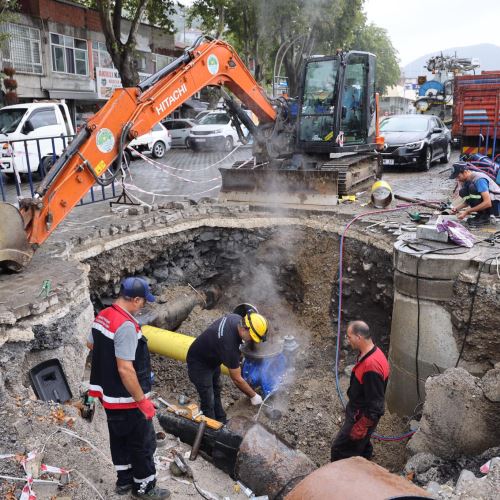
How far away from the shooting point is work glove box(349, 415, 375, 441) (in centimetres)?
475

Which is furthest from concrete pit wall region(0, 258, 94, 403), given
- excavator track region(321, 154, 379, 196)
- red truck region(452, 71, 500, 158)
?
red truck region(452, 71, 500, 158)

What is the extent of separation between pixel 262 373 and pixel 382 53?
5139cm

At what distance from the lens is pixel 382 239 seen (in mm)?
7883

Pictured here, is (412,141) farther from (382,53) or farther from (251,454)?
(382,53)

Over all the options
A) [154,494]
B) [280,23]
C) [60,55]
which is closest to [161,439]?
[154,494]

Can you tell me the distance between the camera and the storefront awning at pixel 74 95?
893 inches

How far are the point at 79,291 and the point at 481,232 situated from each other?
561 centimetres

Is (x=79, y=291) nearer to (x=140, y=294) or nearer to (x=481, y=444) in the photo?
(x=140, y=294)

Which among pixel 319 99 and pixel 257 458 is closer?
pixel 257 458

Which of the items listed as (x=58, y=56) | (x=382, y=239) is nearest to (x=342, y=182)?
(x=382, y=239)

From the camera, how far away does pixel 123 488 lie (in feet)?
13.0

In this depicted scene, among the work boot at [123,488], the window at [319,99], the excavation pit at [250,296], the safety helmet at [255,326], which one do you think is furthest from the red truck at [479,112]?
the work boot at [123,488]

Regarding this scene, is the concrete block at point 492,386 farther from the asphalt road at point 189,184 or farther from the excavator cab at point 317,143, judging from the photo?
the asphalt road at point 189,184

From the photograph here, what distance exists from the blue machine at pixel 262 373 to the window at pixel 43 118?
1038 cm
